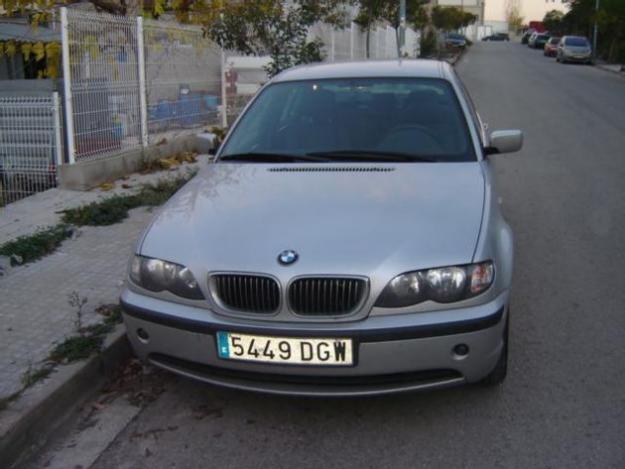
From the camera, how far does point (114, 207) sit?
7355 mm

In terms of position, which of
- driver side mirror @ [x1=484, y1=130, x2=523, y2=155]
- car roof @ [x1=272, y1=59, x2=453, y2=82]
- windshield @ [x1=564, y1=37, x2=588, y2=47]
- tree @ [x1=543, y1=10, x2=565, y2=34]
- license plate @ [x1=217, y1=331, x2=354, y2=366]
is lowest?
license plate @ [x1=217, y1=331, x2=354, y2=366]

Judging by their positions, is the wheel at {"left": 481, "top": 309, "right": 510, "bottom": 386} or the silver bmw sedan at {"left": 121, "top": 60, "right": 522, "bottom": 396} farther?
Result: the wheel at {"left": 481, "top": 309, "right": 510, "bottom": 386}

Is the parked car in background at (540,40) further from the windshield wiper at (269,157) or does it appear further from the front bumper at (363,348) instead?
the front bumper at (363,348)

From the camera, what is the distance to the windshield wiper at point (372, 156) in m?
4.44

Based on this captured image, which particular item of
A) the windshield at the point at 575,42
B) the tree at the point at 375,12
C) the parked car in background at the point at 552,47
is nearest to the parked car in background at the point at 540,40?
the parked car in background at the point at 552,47

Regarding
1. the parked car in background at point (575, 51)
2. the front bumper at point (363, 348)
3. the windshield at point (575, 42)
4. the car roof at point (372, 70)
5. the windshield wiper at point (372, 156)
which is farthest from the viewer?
the windshield at point (575, 42)

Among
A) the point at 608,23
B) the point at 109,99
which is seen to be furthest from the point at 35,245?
the point at 608,23

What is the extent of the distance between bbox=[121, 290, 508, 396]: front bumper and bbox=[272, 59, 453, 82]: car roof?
224 centimetres

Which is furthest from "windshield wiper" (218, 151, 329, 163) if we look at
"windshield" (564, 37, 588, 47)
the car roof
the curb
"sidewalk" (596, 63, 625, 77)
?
"windshield" (564, 37, 588, 47)

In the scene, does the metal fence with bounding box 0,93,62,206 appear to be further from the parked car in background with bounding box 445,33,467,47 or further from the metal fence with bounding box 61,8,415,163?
the parked car in background with bounding box 445,33,467,47

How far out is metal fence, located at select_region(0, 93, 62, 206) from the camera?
27.2ft

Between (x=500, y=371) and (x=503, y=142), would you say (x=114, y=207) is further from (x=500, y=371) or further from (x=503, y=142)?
(x=500, y=371)

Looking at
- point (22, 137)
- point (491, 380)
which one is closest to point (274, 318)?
point (491, 380)

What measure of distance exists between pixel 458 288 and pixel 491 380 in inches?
29.5
